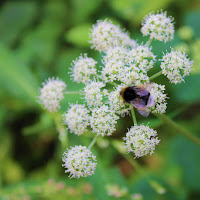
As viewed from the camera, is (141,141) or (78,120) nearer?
(141,141)

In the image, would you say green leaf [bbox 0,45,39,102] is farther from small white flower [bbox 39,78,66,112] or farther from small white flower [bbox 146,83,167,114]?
small white flower [bbox 146,83,167,114]

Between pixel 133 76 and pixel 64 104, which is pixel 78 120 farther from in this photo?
pixel 64 104

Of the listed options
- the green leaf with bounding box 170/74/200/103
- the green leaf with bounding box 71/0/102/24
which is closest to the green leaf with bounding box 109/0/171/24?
the green leaf with bounding box 71/0/102/24

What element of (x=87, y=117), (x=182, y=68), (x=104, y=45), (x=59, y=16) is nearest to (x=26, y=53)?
(x=59, y=16)

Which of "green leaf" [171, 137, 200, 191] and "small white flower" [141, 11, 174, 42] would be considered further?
"green leaf" [171, 137, 200, 191]

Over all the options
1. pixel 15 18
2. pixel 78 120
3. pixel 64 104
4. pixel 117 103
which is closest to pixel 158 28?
pixel 117 103

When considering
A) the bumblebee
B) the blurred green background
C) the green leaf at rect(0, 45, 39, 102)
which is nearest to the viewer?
the bumblebee
